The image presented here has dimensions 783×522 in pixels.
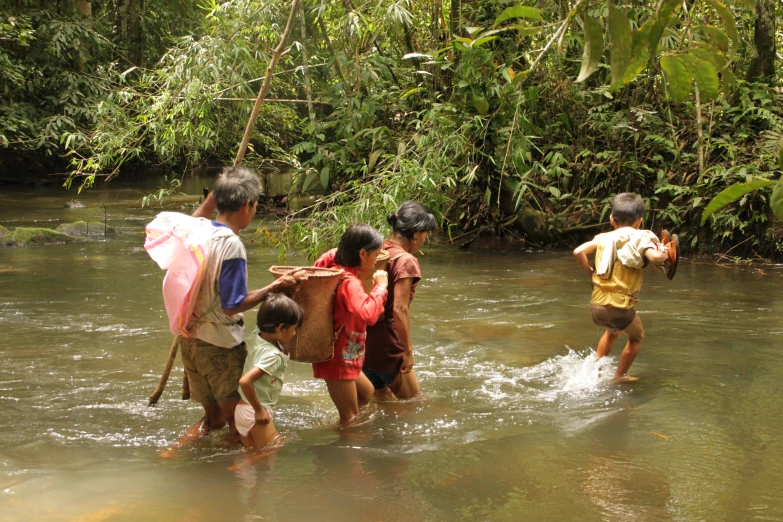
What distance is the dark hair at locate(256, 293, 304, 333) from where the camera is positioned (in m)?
3.93

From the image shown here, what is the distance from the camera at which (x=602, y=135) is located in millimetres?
11688

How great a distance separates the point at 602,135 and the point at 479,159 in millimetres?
2386

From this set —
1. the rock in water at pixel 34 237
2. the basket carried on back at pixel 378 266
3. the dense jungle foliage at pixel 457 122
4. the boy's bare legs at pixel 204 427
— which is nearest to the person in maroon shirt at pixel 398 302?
the basket carried on back at pixel 378 266

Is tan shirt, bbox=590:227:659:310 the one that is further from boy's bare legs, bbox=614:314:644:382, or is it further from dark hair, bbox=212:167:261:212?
dark hair, bbox=212:167:261:212

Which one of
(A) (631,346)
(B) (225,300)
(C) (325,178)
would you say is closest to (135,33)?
(C) (325,178)

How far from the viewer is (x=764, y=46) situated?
11227 millimetres

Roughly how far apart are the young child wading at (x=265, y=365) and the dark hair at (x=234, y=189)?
0.47m

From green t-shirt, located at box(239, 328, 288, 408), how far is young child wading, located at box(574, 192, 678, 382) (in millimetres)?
2319

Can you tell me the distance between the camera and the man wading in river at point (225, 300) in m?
3.82

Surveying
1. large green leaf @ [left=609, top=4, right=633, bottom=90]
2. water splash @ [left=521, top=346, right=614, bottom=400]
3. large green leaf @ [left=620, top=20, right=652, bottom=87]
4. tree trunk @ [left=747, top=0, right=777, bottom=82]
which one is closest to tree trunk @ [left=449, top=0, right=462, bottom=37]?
tree trunk @ [left=747, top=0, right=777, bottom=82]

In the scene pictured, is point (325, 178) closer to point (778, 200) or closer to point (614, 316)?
point (614, 316)

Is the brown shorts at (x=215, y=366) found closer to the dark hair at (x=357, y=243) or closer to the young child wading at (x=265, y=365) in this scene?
the young child wading at (x=265, y=365)

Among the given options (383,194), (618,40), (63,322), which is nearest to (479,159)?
(383,194)

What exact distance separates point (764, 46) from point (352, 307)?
9411 mm
